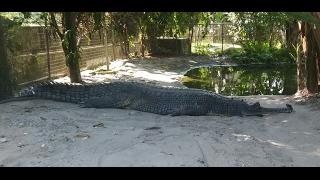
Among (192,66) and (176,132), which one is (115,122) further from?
(192,66)

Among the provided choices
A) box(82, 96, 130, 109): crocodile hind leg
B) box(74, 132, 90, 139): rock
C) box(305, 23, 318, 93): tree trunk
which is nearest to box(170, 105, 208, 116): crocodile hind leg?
box(82, 96, 130, 109): crocodile hind leg

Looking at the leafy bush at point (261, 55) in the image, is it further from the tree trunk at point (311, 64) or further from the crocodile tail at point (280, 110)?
the crocodile tail at point (280, 110)

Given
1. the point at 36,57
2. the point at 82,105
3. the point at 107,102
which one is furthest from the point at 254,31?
the point at 82,105

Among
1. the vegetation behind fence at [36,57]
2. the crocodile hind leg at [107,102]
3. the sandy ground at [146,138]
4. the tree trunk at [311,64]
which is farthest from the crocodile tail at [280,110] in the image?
the vegetation behind fence at [36,57]

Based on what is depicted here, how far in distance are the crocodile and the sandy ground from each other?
25cm

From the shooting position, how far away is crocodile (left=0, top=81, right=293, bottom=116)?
20.3ft

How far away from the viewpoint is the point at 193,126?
5027mm

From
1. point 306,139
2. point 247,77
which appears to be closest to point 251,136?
point 306,139

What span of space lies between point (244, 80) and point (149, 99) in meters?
5.81

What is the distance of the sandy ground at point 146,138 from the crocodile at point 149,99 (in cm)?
25

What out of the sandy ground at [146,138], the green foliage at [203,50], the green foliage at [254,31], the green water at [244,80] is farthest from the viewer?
the green foliage at [203,50]

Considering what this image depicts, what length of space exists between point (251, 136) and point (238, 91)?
5.27 meters

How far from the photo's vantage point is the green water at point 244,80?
9734 mm

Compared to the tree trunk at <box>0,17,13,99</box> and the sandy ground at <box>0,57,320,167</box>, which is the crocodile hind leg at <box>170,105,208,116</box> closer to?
the sandy ground at <box>0,57,320,167</box>
